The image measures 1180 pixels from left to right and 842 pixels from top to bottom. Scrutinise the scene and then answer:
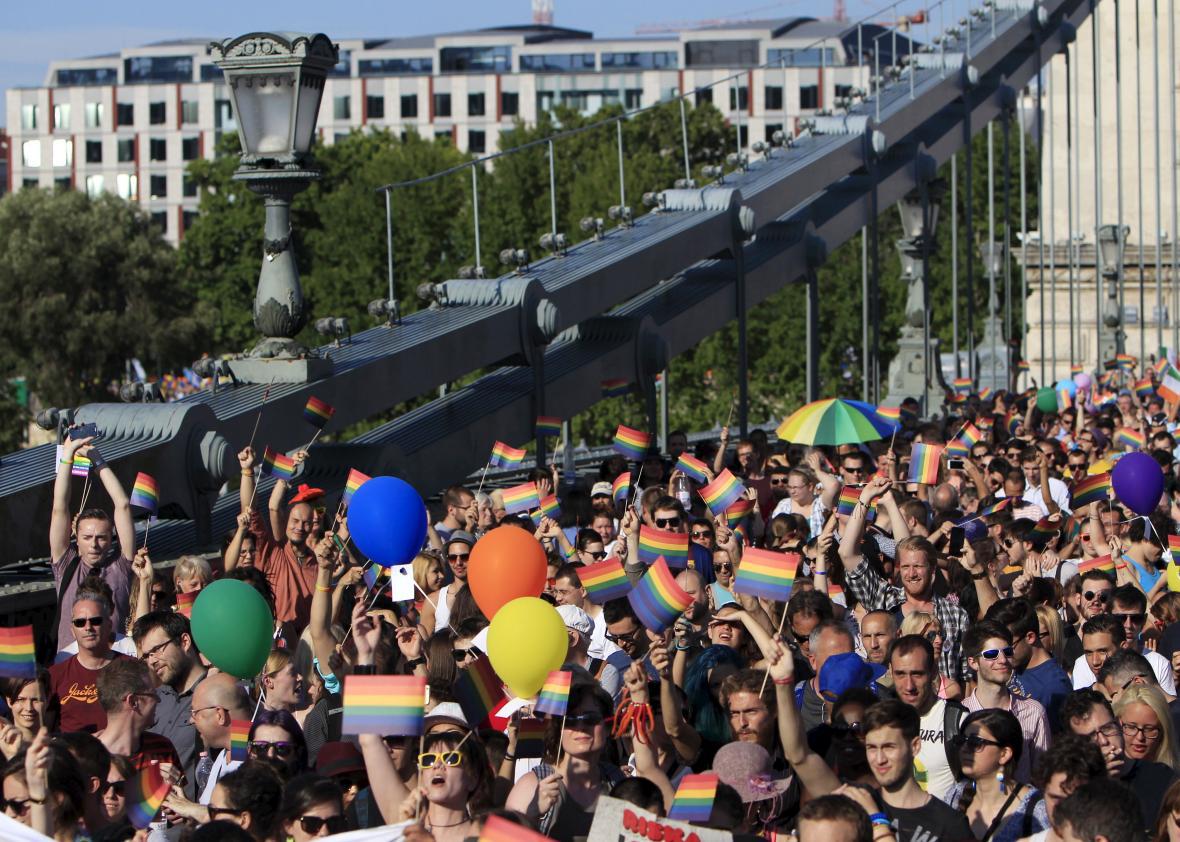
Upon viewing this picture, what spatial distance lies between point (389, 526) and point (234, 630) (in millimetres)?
1773

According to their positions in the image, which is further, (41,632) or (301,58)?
(301,58)

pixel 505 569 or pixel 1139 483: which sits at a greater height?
pixel 505 569

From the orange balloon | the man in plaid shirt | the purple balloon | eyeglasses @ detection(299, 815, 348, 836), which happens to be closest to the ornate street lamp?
the man in plaid shirt

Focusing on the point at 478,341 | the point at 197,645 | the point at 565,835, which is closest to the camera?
the point at 565,835

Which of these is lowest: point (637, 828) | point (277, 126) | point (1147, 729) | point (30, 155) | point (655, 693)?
point (30, 155)

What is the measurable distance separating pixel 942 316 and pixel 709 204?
A: 127ft

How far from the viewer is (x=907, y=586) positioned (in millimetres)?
8891

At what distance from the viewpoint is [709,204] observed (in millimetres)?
20375

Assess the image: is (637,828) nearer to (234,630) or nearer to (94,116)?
(234,630)

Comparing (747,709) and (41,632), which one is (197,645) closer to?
(747,709)

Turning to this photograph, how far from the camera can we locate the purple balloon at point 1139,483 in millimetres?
12117

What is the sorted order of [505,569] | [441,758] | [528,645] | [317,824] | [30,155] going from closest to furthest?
1. [317,824]
2. [441,758]
3. [528,645]
4. [505,569]
5. [30,155]

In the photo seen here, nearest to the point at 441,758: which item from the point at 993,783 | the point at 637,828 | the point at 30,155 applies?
the point at 637,828

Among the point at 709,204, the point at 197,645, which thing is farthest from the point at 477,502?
the point at 709,204
